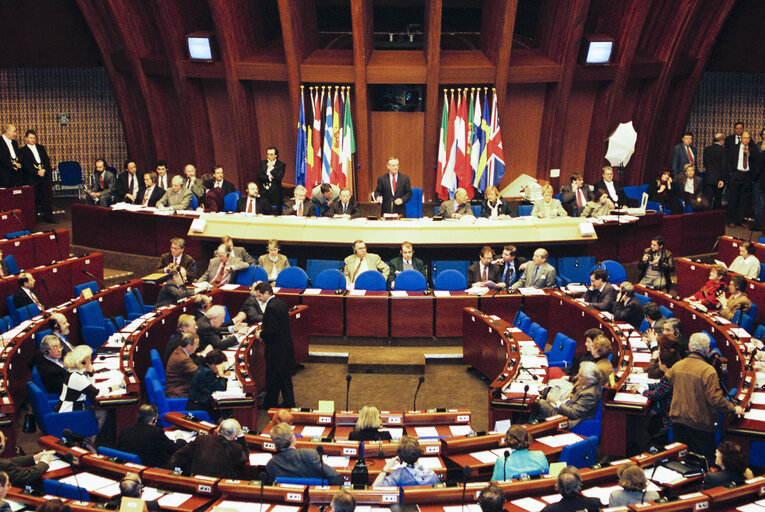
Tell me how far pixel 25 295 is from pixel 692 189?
37.8 ft

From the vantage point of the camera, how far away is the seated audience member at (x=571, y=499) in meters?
5.60

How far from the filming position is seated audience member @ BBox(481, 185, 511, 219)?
46.2 feet


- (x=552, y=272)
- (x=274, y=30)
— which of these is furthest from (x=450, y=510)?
(x=274, y=30)

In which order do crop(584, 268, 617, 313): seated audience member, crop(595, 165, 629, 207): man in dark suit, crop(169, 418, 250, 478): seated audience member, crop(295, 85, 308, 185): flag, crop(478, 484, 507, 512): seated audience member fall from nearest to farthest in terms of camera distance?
crop(478, 484, 507, 512): seated audience member, crop(169, 418, 250, 478): seated audience member, crop(584, 268, 617, 313): seated audience member, crop(595, 165, 629, 207): man in dark suit, crop(295, 85, 308, 185): flag

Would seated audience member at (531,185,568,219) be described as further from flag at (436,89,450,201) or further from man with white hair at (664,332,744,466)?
man with white hair at (664,332,744,466)

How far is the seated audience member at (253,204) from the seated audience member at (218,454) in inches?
303

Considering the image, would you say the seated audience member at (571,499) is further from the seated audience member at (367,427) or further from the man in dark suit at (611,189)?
the man in dark suit at (611,189)

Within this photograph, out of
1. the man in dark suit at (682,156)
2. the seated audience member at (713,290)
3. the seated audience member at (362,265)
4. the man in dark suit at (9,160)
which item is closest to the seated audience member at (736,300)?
the seated audience member at (713,290)

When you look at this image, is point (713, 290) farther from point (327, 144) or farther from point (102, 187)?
point (102, 187)

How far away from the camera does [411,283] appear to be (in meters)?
11.7

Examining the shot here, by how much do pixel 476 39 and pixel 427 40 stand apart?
80.0 inches

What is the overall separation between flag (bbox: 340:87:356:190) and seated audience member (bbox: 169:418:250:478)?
10759mm

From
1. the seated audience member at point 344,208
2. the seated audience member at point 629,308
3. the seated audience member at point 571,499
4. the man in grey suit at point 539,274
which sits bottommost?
the seated audience member at point 571,499

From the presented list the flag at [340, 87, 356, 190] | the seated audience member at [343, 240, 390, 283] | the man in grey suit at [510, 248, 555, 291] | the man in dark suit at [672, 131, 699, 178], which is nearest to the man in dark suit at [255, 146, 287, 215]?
the flag at [340, 87, 356, 190]
